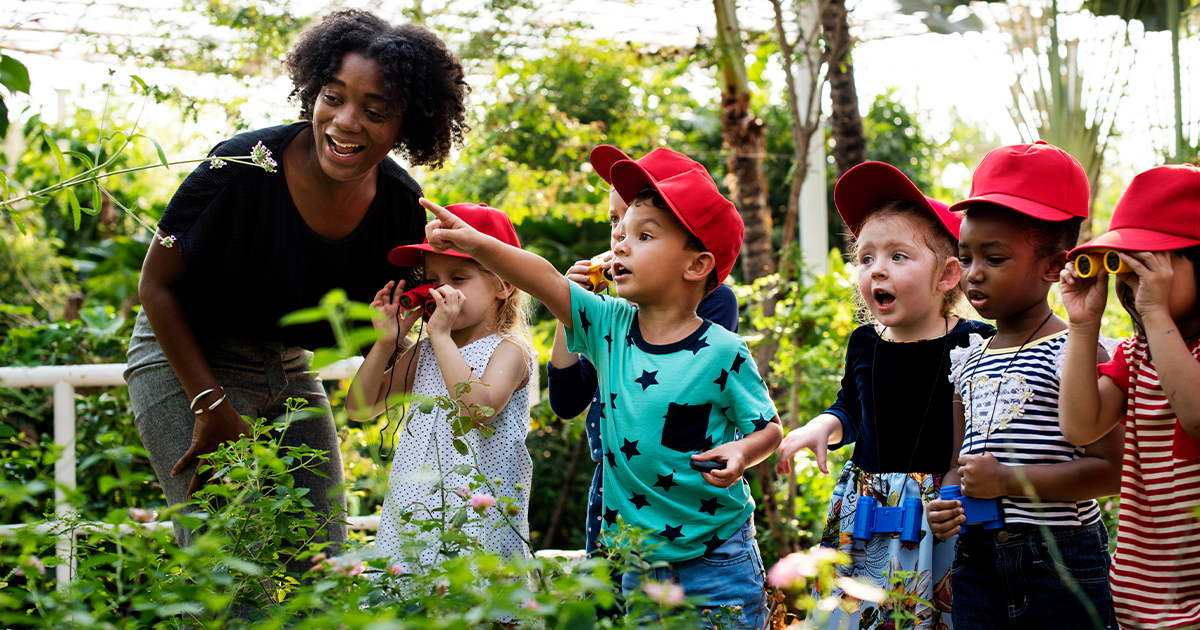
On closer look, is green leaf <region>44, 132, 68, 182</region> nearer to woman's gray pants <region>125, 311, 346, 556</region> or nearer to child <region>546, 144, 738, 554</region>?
woman's gray pants <region>125, 311, 346, 556</region>

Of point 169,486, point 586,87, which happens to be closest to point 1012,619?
point 169,486

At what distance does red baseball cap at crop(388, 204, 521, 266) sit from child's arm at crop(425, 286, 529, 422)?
6.4 inches

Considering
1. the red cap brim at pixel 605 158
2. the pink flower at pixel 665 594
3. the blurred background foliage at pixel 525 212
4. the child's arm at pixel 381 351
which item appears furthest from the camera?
the blurred background foliage at pixel 525 212

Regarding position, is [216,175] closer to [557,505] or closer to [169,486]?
[169,486]

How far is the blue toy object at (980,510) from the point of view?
1721 millimetres

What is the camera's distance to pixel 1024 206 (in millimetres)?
1768

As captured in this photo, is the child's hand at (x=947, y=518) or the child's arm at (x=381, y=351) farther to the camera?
the child's arm at (x=381, y=351)

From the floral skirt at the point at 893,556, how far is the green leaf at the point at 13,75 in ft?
5.59

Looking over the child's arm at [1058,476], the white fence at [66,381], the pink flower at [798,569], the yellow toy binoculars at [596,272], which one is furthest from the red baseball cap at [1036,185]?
the white fence at [66,381]

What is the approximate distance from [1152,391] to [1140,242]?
277mm

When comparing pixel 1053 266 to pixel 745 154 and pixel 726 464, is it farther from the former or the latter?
pixel 745 154

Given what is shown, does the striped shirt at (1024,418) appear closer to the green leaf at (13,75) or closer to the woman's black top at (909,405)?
the woman's black top at (909,405)

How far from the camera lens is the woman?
86.7 inches

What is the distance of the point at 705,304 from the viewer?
2.21 meters
